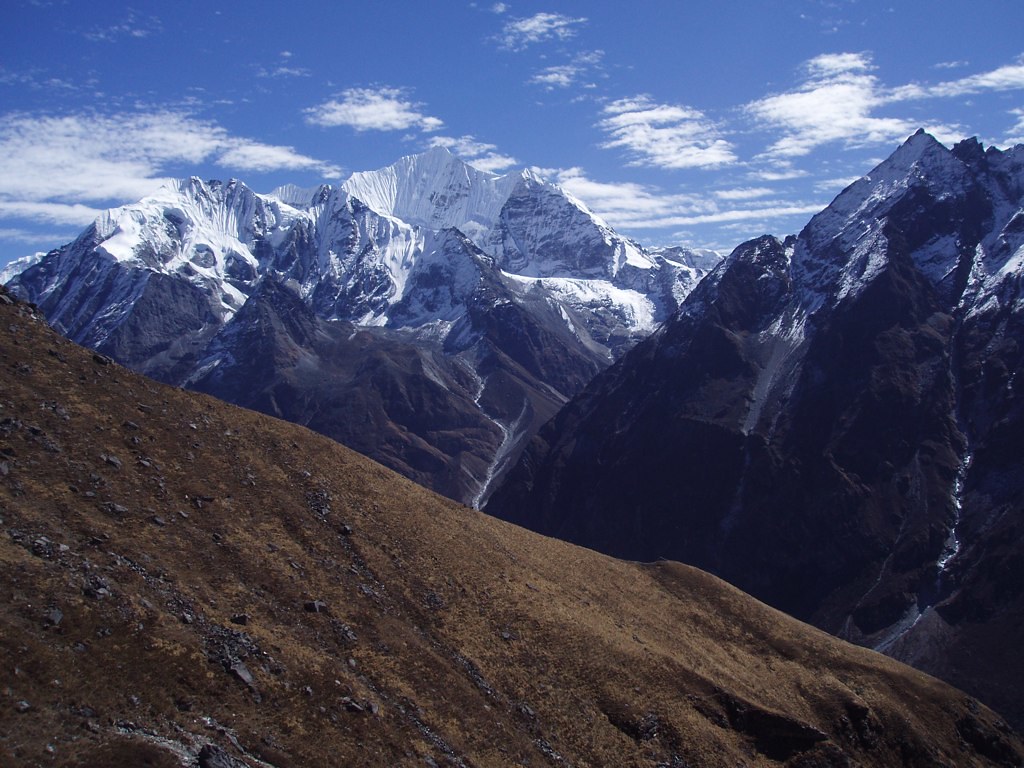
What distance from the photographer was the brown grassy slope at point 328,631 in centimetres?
4225

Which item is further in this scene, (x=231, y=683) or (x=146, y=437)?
(x=146, y=437)

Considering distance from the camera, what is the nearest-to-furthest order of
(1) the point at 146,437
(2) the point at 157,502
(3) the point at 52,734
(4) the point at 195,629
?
(3) the point at 52,734, (4) the point at 195,629, (2) the point at 157,502, (1) the point at 146,437

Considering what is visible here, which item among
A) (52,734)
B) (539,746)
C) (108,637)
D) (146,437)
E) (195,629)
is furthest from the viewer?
(146,437)

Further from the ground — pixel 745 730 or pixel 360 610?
pixel 360 610

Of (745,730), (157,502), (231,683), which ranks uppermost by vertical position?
(157,502)

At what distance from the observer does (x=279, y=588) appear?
57188 millimetres

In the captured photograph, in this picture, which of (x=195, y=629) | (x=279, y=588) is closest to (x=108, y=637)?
(x=195, y=629)

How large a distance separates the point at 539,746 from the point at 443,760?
8.41m

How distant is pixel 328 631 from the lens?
5553 cm

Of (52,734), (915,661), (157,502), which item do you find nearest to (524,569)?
(157,502)

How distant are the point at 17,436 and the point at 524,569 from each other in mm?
42266

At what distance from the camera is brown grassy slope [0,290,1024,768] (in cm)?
4225

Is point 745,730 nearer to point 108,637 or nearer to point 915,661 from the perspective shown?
point 108,637

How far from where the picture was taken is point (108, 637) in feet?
142
